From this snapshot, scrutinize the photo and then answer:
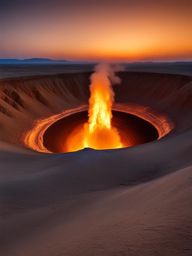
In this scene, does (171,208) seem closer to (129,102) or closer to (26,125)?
(26,125)

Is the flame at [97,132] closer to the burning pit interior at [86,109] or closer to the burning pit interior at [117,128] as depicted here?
the burning pit interior at [86,109]

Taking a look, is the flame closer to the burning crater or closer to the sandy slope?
the burning crater

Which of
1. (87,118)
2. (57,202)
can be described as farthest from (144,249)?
(87,118)

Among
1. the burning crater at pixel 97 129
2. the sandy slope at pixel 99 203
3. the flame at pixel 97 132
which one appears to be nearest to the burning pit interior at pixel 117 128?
the burning crater at pixel 97 129

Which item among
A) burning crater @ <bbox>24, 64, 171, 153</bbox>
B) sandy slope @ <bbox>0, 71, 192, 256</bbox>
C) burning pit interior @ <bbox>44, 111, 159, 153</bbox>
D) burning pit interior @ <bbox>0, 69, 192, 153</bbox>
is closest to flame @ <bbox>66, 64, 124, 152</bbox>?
burning crater @ <bbox>24, 64, 171, 153</bbox>

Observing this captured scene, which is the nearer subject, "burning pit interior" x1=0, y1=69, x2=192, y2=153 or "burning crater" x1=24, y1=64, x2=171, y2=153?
"burning crater" x1=24, y1=64, x2=171, y2=153

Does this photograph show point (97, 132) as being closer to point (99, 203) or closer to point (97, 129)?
point (97, 129)
